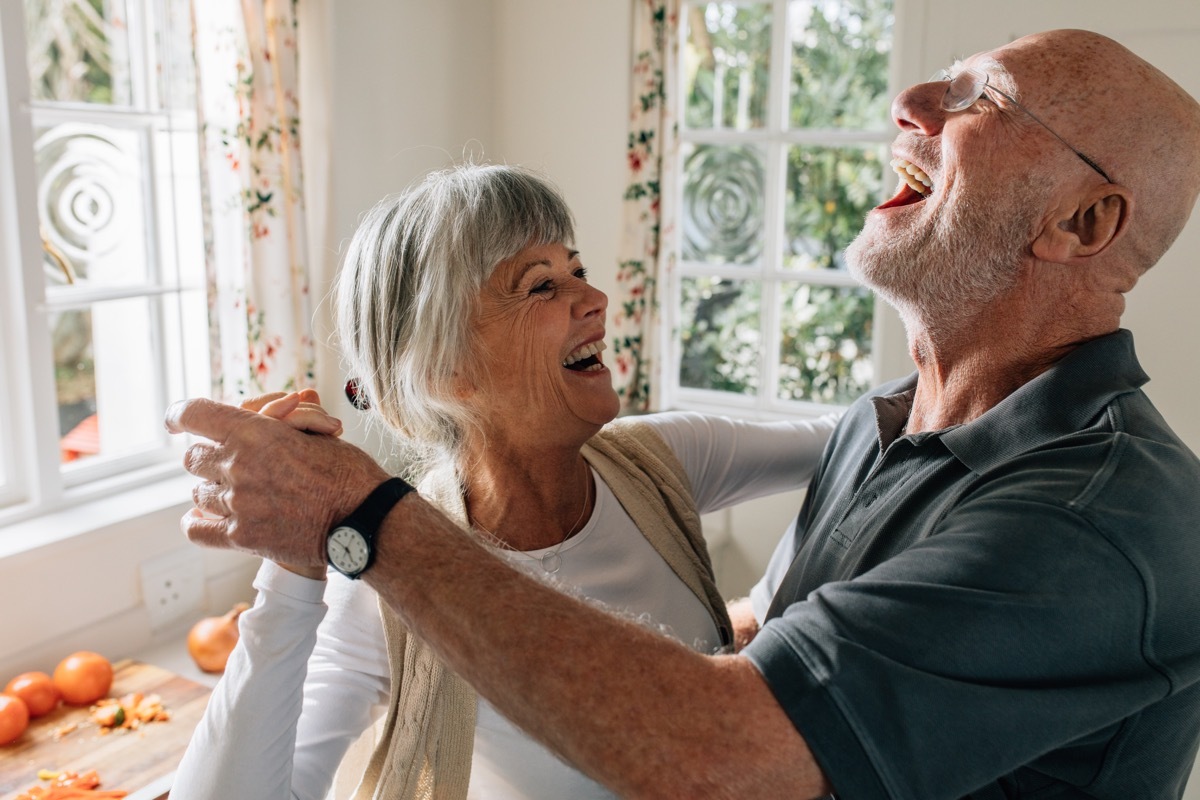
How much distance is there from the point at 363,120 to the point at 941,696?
2.50 meters

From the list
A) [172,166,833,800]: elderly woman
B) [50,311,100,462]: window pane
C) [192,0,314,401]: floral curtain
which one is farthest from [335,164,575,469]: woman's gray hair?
[50,311,100,462]: window pane

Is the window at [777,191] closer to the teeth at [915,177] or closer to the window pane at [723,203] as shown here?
the window pane at [723,203]

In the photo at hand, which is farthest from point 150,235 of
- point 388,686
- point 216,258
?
point 388,686

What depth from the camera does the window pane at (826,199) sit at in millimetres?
3211

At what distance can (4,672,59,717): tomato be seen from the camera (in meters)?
1.84

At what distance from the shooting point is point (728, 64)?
3.33 meters

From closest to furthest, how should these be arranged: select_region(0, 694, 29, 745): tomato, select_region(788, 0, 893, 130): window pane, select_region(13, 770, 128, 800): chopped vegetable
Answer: select_region(13, 770, 128, 800): chopped vegetable → select_region(0, 694, 29, 745): tomato → select_region(788, 0, 893, 130): window pane

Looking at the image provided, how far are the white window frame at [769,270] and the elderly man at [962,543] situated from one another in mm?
1833

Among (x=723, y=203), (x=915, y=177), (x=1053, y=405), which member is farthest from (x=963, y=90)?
(x=723, y=203)

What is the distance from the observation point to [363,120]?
2.90 meters

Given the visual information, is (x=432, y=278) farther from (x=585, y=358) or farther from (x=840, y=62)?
(x=840, y=62)

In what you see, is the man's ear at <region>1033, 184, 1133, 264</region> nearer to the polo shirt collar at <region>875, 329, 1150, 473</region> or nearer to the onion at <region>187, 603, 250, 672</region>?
the polo shirt collar at <region>875, 329, 1150, 473</region>

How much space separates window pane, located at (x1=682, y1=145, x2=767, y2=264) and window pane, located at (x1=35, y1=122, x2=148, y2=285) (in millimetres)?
1747

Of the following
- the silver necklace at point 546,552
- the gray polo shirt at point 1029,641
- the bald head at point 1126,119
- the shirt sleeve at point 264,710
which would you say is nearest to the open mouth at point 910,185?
the bald head at point 1126,119
